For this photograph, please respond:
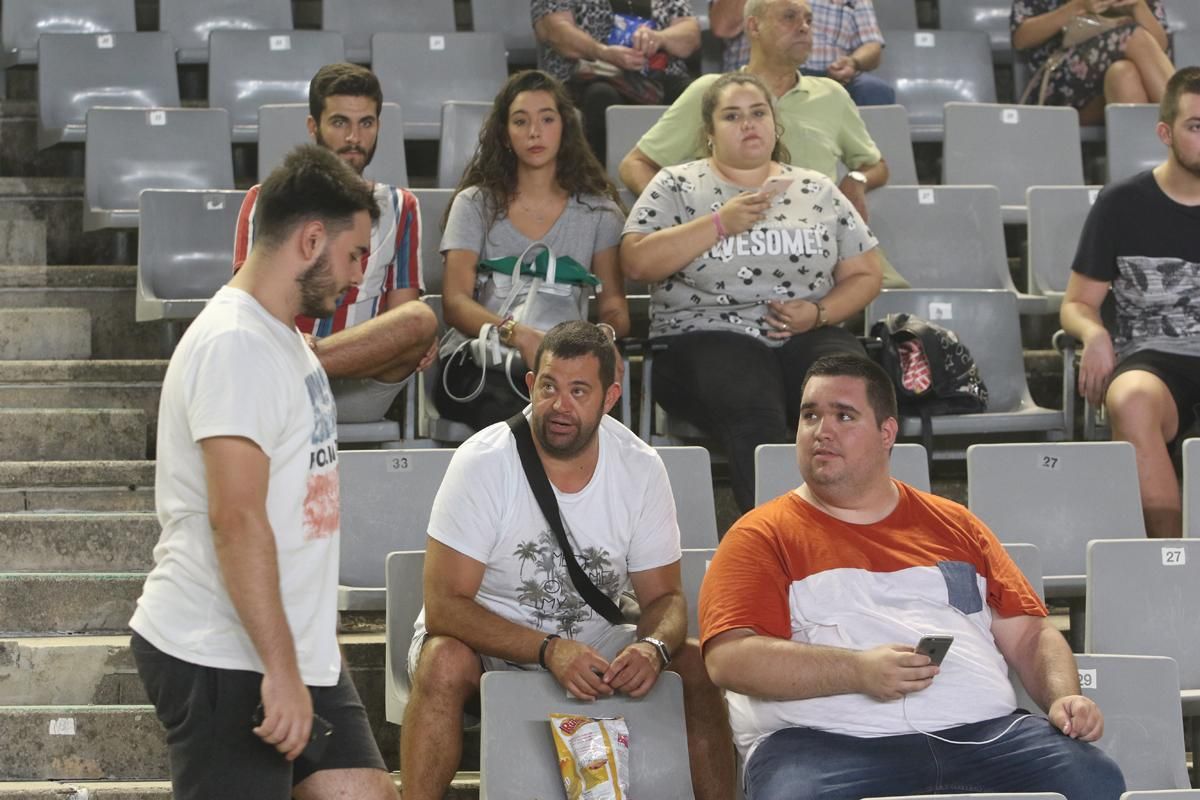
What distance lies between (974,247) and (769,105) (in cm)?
96

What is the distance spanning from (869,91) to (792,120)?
3.05 ft

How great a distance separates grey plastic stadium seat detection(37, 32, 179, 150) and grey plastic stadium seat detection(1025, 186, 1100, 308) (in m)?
2.78

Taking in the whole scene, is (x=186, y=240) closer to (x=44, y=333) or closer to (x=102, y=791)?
(x=44, y=333)

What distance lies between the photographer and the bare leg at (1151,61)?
18.3ft

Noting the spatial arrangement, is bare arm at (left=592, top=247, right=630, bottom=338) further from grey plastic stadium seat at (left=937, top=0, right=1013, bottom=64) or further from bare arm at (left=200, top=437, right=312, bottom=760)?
grey plastic stadium seat at (left=937, top=0, right=1013, bottom=64)

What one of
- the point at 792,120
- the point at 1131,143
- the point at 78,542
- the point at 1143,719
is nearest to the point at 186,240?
the point at 78,542

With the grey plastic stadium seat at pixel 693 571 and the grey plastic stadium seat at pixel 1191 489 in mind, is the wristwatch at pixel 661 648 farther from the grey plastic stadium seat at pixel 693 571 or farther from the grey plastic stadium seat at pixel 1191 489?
the grey plastic stadium seat at pixel 1191 489

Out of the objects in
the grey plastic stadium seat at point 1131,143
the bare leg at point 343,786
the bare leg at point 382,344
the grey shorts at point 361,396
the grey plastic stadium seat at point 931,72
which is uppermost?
the grey plastic stadium seat at point 931,72

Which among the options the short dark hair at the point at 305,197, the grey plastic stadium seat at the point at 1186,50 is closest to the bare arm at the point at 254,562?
the short dark hair at the point at 305,197

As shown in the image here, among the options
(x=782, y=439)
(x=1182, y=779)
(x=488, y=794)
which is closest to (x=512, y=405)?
(x=782, y=439)

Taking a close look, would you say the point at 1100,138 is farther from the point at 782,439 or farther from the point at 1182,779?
the point at 1182,779

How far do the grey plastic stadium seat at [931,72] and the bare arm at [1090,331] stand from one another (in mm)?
1864

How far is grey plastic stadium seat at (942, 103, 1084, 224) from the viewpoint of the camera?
5395 mm

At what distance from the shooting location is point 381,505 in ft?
11.4
